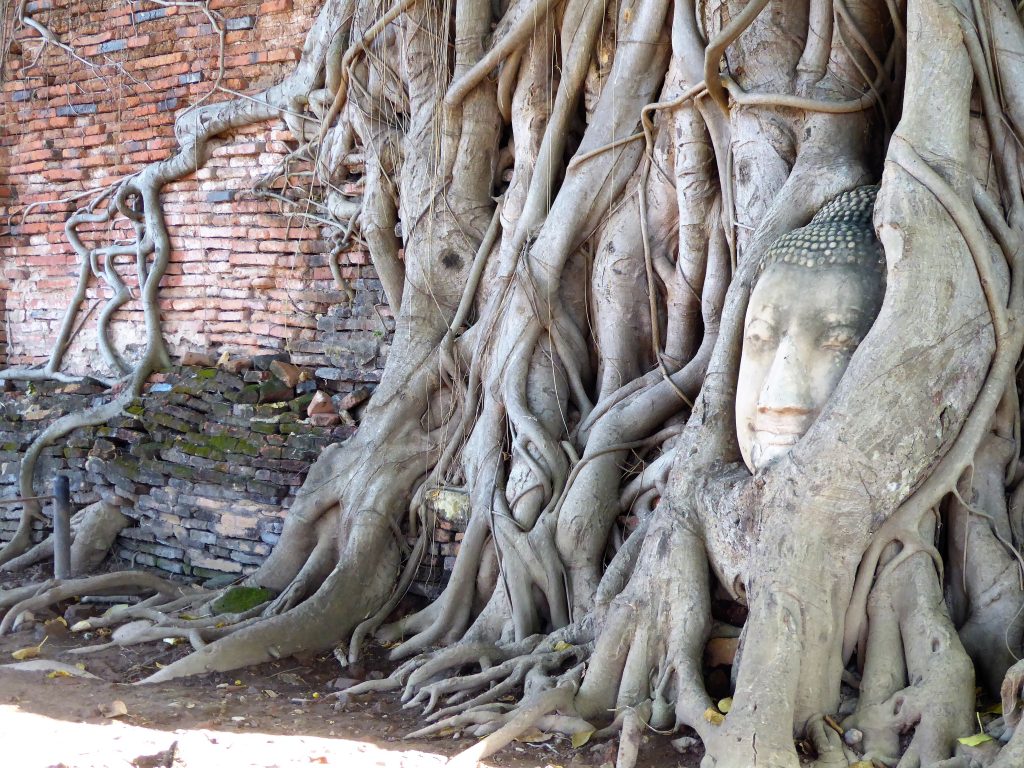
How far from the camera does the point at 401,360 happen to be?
5.93m

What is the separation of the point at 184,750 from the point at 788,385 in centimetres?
225

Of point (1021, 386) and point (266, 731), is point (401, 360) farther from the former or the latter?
point (1021, 386)

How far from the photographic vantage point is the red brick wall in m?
7.07

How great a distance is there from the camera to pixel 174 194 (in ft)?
25.1

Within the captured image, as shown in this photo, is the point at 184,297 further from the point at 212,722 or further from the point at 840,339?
the point at 840,339

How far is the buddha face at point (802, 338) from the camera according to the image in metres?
3.74

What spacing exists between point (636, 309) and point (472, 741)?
2.08 m

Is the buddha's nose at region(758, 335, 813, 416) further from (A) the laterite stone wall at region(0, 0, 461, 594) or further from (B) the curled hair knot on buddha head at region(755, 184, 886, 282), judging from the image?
(A) the laterite stone wall at region(0, 0, 461, 594)

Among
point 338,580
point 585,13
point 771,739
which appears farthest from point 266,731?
point 585,13

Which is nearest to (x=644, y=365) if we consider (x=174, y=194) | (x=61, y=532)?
(x=61, y=532)

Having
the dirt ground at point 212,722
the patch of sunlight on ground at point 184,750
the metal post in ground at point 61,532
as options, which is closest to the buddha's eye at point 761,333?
the dirt ground at point 212,722

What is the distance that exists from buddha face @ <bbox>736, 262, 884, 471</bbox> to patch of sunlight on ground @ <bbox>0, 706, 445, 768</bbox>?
60.2 inches

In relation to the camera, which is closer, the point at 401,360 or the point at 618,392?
the point at 618,392

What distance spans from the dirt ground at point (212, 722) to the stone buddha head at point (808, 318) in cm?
109
